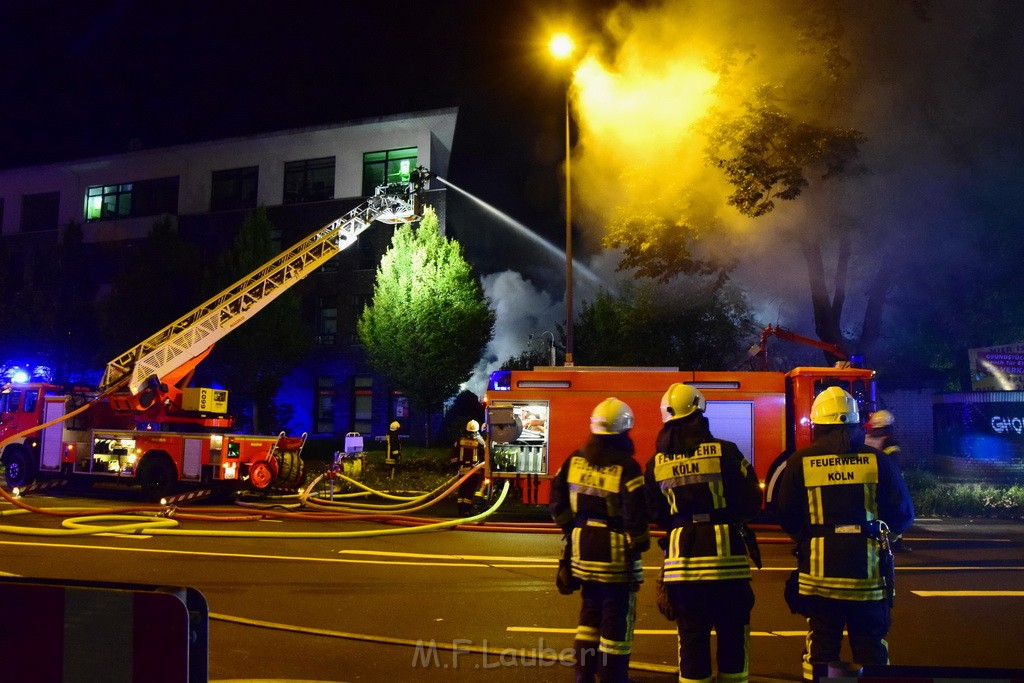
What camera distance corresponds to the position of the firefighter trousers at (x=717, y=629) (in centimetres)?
330

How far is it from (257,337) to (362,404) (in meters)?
5.03

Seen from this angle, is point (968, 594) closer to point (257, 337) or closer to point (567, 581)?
point (567, 581)

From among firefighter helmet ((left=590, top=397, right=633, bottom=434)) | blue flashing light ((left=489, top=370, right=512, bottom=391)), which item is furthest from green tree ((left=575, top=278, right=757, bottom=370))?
firefighter helmet ((left=590, top=397, right=633, bottom=434))

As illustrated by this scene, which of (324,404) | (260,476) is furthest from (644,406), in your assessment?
(324,404)

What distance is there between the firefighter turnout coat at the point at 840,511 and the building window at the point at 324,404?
23.8 metres

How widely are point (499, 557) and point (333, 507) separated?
4.49m

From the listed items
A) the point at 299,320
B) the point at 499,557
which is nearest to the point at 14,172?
the point at 299,320

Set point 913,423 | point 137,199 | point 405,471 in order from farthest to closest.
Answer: point 137,199
point 405,471
point 913,423

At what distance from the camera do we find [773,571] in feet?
23.9

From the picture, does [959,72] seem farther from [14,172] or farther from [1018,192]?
[14,172]

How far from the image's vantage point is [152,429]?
14625mm

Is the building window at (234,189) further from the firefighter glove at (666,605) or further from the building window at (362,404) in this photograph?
the firefighter glove at (666,605)

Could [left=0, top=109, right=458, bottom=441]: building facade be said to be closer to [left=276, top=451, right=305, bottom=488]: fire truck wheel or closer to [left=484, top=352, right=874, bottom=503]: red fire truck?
[left=276, top=451, right=305, bottom=488]: fire truck wheel

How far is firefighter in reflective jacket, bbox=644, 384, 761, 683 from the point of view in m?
3.32
